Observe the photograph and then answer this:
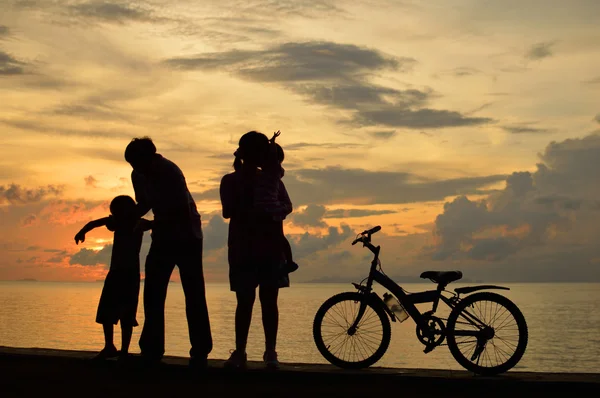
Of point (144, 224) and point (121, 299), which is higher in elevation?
point (144, 224)

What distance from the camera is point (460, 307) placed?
8.27 meters

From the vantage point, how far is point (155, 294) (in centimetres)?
807

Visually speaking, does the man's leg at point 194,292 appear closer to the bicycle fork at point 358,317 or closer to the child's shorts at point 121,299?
the child's shorts at point 121,299

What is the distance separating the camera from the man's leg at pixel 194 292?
26.5 feet

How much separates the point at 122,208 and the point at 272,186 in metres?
1.70

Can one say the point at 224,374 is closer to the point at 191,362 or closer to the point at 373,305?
the point at 191,362

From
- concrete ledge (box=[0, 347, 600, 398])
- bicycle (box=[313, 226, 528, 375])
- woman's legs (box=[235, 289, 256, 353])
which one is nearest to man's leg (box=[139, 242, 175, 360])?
concrete ledge (box=[0, 347, 600, 398])

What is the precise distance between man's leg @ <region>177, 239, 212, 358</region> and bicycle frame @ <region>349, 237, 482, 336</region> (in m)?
1.63

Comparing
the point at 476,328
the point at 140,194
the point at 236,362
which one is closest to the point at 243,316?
the point at 236,362

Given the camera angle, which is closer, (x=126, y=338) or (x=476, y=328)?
(x=476, y=328)

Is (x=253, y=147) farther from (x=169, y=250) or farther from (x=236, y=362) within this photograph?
(x=236, y=362)

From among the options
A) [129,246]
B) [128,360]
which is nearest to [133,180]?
[129,246]

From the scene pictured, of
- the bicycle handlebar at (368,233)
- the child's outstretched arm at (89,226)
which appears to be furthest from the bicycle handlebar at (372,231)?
the child's outstretched arm at (89,226)

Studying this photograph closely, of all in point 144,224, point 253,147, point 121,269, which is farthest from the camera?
point 121,269
